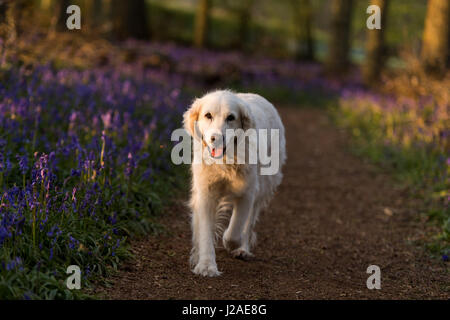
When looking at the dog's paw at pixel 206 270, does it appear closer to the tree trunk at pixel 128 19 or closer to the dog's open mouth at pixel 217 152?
the dog's open mouth at pixel 217 152

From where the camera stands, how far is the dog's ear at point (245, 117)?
488 cm

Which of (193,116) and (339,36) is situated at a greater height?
(339,36)

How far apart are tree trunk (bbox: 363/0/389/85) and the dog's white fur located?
14.3m

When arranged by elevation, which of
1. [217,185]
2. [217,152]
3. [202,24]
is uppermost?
[202,24]

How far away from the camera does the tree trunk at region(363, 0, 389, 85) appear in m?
18.4

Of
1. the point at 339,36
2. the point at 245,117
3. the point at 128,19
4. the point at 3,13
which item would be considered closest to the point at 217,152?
the point at 245,117

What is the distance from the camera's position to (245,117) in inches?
194

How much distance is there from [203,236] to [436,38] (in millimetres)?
10139

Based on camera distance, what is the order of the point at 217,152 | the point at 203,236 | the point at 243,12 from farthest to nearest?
1. the point at 243,12
2. the point at 203,236
3. the point at 217,152

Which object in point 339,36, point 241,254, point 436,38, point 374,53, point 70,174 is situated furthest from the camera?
point 339,36

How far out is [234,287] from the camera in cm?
447

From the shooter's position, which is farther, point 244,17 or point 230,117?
point 244,17

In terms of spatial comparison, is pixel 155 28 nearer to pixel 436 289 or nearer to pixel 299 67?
pixel 299 67

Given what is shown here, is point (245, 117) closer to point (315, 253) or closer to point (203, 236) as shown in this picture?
point (203, 236)
